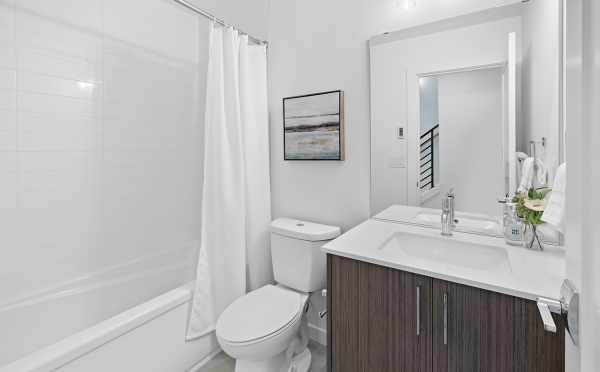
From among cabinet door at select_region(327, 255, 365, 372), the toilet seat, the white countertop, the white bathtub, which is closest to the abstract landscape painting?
the white countertop

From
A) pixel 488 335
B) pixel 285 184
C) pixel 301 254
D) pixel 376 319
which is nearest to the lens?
pixel 488 335

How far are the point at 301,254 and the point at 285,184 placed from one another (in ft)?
1.93

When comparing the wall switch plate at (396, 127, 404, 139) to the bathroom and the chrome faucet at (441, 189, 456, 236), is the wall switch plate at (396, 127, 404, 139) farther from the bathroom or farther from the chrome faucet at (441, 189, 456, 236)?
the chrome faucet at (441, 189, 456, 236)

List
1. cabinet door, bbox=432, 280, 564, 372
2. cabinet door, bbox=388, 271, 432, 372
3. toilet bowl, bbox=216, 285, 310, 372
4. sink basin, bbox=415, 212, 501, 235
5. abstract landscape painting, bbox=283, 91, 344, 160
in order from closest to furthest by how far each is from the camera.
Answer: cabinet door, bbox=432, 280, 564, 372 → cabinet door, bbox=388, 271, 432, 372 → toilet bowl, bbox=216, 285, 310, 372 → sink basin, bbox=415, 212, 501, 235 → abstract landscape painting, bbox=283, 91, 344, 160

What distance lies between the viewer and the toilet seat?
1.37 meters

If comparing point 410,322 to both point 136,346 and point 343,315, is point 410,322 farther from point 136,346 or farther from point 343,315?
point 136,346

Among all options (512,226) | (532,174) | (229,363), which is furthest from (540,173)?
(229,363)

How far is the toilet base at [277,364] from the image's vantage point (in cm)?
149

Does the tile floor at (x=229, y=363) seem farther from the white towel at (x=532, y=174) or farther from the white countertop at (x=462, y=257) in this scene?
the white towel at (x=532, y=174)

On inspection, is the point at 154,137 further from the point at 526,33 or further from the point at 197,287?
the point at 526,33

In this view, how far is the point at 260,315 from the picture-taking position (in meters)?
1.53

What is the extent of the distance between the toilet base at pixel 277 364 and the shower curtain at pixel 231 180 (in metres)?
0.36

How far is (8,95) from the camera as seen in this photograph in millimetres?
1224

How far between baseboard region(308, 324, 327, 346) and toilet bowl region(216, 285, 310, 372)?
0.23m
